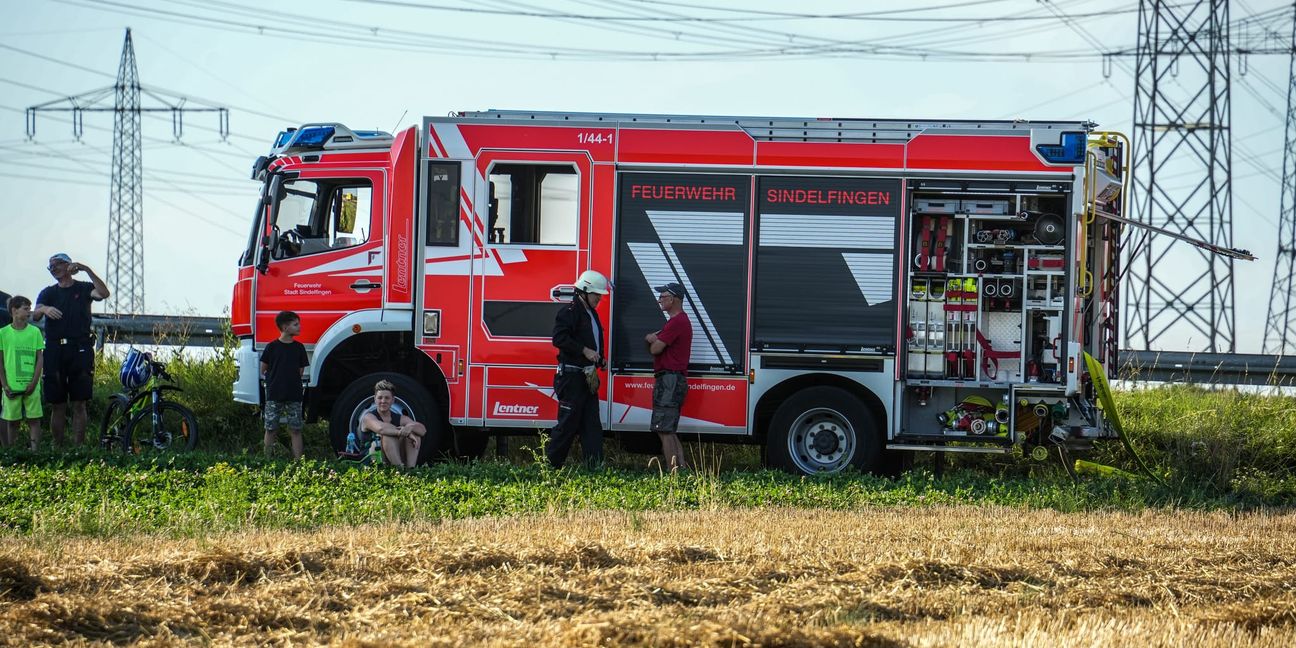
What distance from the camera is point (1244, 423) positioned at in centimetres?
1398

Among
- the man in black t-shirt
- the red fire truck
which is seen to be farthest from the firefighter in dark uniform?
the man in black t-shirt

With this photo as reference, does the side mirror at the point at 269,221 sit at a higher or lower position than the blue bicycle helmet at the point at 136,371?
higher

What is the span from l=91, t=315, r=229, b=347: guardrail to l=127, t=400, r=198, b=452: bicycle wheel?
3.59 meters

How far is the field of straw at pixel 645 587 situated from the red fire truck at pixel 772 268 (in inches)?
128

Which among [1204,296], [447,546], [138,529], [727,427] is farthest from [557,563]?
[1204,296]

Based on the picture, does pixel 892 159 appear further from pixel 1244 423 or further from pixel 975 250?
pixel 1244 423

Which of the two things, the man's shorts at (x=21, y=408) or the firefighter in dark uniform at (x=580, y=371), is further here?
the man's shorts at (x=21, y=408)

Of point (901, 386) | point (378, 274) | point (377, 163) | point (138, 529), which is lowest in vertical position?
point (138, 529)

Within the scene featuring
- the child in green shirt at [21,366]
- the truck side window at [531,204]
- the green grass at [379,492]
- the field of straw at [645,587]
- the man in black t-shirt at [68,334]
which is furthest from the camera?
the man in black t-shirt at [68,334]

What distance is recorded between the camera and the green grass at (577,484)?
9742mm

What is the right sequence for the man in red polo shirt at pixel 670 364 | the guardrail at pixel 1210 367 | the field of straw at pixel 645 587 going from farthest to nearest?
the guardrail at pixel 1210 367 < the man in red polo shirt at pixel 670 364 < the field of straw at pixel 645 587

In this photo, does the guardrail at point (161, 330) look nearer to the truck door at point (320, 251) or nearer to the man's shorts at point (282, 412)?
the truck door at point (320, 251)

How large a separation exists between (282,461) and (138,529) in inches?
121

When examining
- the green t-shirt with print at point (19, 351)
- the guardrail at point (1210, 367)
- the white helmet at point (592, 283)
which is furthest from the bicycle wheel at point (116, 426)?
the guardrail at point (1210, 367)
